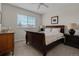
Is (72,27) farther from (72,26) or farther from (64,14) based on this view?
(64,14)

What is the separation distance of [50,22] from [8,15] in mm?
1756

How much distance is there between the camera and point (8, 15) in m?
2.75

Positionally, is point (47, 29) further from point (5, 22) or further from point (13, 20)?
point (5, 22)

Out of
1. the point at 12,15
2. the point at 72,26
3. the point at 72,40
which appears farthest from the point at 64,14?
the point at 12,15

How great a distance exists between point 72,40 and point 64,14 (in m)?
1.28

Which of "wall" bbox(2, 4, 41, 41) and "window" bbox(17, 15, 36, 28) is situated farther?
"window" bbox(17, 15, 36, 28)

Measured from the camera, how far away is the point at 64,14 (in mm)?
3287

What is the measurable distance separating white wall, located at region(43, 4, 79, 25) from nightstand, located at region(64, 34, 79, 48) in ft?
2.37

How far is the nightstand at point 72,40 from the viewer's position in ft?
11.2

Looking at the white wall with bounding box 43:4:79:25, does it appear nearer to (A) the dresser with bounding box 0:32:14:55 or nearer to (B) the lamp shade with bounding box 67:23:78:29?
(B) the lamp shade with bounding box 67:23:78:29

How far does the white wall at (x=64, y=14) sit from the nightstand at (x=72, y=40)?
2.37 ft

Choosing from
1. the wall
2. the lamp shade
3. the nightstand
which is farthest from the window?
the nightstand

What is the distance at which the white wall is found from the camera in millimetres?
3127

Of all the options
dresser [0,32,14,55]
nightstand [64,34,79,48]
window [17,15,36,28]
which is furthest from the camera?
nightstand [64,34,79,48]
